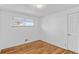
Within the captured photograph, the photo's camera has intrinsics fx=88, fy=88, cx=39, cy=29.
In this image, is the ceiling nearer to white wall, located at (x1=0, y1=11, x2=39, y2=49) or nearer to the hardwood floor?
white wall, located at (x1=0, y1=11, x2=39, y2=49)

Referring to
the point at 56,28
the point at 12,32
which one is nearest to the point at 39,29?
the point at 56,28

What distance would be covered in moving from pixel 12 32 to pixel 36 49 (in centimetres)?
33

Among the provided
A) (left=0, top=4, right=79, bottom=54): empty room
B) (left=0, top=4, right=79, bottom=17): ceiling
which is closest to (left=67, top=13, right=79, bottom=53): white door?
(left=0, top=4, right=79, bottom=54): empty room

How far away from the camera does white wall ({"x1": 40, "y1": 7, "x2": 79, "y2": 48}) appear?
38.5 inches

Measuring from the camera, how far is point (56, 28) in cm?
104

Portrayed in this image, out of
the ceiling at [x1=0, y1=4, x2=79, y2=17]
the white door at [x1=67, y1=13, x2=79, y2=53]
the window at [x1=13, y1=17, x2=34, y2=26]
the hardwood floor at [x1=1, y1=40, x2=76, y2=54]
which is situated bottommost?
the hardwood floor at [x1=1, y1=40, x2=76, y2=54]

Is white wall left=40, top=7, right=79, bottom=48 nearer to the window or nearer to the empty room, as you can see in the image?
the empty room

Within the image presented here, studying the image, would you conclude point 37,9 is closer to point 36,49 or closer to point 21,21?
point 21,21

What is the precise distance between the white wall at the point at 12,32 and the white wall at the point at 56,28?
0.10m

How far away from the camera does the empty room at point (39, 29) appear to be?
922mm

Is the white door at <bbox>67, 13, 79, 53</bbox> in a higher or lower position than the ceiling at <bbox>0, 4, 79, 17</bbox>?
lower

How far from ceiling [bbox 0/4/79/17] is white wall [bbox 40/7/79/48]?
0.18ft

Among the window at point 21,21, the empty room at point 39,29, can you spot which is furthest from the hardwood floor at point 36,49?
the window at point 21,21

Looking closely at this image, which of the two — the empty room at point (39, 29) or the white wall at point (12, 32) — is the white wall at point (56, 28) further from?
the white wall at point (12, 32)
